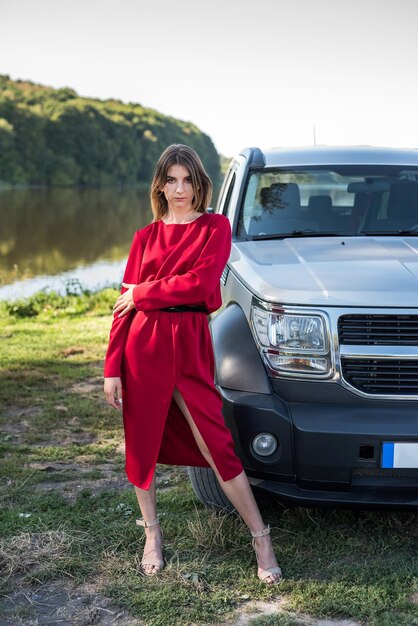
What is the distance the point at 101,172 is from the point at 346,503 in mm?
85907

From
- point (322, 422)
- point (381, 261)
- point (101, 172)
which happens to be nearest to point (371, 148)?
point (381, 261)

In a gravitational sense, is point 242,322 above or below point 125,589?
above

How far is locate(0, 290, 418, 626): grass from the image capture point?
3.08m

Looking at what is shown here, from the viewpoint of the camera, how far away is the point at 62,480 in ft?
15.0

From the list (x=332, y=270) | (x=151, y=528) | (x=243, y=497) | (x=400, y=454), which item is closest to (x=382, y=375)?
(x=400, y=454)

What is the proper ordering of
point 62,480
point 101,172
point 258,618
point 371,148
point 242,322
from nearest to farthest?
point 258,618, point 242,322, point 62,480, point 371,148, point 101,172

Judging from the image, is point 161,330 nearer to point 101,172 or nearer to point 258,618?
point 258,618

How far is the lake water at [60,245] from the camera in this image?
58.6 feet

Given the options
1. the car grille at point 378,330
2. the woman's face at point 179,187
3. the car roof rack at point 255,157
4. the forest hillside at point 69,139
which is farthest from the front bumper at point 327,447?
the forest hillside at point 69,139

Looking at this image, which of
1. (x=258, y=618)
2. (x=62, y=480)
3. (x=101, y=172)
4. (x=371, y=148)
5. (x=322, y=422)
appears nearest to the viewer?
(x=258, y=618)

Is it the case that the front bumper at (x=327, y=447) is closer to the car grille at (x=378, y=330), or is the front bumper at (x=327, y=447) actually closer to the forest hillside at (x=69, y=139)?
the car grille at (x=378, y=330)

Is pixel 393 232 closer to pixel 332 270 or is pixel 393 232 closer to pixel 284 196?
pixel 284 196

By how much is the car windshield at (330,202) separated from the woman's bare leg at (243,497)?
1483mm

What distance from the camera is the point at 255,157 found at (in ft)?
16.4
